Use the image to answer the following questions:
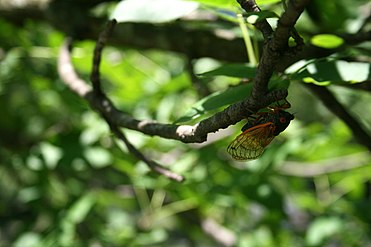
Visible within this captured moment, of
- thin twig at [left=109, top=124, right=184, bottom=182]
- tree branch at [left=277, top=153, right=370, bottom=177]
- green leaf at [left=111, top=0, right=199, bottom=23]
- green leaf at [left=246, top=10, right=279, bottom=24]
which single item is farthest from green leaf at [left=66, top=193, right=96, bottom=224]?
green leaf at [left=246, top=10, right=279, bottom=24]

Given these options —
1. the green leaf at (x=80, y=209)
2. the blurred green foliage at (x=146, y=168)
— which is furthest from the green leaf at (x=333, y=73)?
the green leaf at (x=80, y=209)

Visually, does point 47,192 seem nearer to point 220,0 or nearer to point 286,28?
point 220,0

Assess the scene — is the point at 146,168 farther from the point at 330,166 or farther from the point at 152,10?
the point at 152,10

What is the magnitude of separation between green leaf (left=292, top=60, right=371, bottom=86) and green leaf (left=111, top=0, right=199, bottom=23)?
0.64 feet

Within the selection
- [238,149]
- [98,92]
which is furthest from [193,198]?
[238,149]

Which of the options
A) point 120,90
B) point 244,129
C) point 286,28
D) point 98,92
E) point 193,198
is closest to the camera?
point 286,28

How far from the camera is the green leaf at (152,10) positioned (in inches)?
34.4

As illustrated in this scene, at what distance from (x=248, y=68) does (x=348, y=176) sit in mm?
1064

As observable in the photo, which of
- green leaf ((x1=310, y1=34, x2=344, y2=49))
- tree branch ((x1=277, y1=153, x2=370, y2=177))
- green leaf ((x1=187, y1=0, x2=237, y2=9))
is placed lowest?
tree branch ((x1=277, y1=153, x2=370, y2=177))

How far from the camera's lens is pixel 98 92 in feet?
3.51

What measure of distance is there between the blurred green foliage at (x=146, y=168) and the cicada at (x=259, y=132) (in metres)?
0.55

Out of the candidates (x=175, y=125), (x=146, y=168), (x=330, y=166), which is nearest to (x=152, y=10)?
(x=175, y=125)

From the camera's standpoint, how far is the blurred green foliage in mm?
1644

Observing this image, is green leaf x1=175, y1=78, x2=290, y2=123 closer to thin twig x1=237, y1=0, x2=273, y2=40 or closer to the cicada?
the cicada
